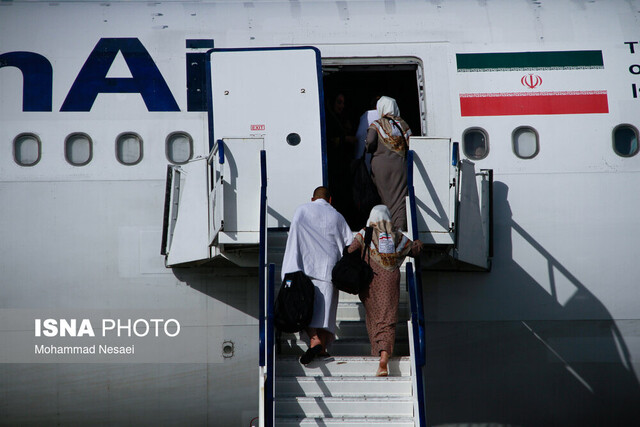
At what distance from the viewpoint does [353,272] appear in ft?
21.0

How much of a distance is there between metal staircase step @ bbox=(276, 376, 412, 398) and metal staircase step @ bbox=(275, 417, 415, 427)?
8.3 inches

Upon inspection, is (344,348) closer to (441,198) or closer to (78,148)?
(441,198)

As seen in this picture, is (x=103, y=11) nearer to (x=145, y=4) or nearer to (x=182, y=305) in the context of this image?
(x=145, y=4)

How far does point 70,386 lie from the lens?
7.84 metres

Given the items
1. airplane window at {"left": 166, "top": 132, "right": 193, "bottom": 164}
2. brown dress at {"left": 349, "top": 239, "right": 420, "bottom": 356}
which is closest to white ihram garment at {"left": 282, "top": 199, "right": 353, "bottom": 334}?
brown dress at {"left": 349, "top": 239, "right": 420, "bottom": 356}

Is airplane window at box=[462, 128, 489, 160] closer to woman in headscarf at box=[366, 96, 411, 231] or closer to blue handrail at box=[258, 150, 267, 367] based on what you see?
woman in headscarf at box=[366, 96, 411, 231]

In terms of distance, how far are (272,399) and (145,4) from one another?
4.95m

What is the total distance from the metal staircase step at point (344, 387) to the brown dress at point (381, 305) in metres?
0.26

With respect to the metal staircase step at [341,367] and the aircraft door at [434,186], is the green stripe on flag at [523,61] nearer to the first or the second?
the aircraft door at [434,186]

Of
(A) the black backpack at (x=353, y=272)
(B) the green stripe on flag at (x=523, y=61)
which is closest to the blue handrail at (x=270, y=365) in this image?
(A) the black backpack at (x=353, y=272)

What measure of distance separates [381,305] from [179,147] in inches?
121

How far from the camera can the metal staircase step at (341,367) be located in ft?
21.3

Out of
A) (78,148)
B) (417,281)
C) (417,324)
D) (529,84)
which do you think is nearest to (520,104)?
(529,84)

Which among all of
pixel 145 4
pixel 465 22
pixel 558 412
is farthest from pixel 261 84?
pixel 558 412
